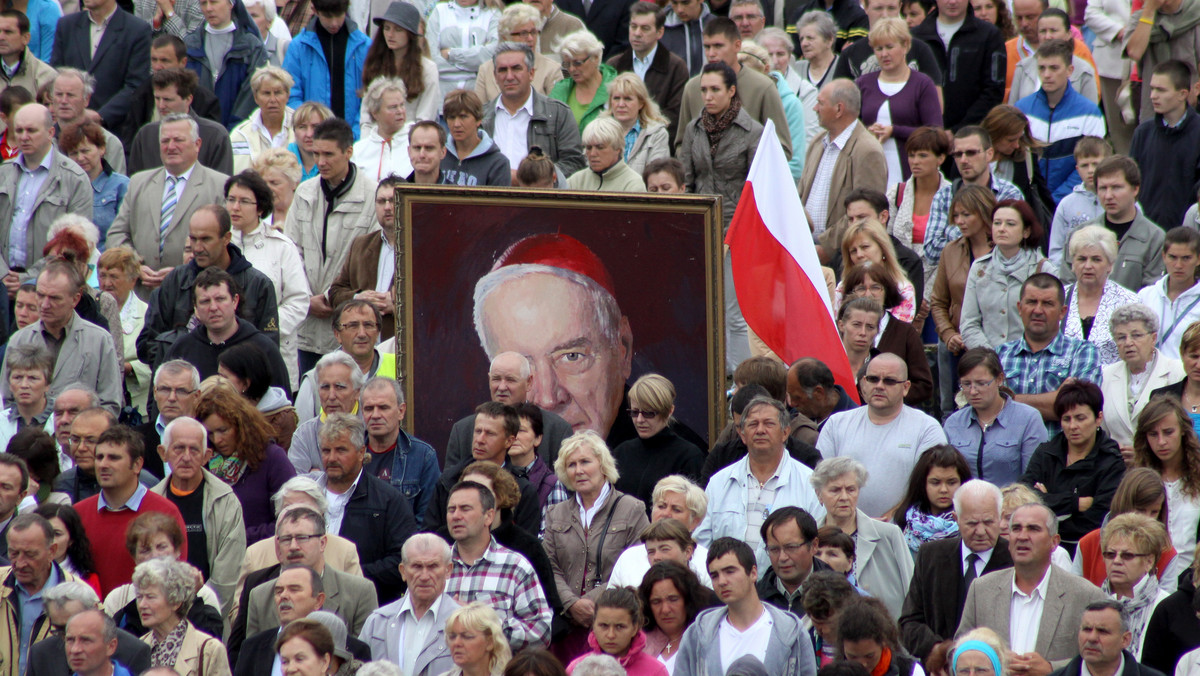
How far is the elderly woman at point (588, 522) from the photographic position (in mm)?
10117

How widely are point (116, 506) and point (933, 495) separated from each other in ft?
14.0

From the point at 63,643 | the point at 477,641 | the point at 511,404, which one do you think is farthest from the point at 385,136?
the point at 477,641

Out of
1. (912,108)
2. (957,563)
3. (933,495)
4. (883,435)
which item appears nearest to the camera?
(957,563)

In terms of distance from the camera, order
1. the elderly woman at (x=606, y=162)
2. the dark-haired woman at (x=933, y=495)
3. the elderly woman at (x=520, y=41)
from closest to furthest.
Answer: the dark-haired woman at (x=933, y=495) → the elderly woman at (x=606, y=162) → the elderly woman at (x=520, y=41)

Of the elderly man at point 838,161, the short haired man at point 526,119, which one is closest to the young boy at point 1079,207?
the elderly man at point 838,161

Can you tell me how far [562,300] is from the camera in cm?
1238

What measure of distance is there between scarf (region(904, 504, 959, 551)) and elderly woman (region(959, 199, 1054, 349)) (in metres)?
2.78

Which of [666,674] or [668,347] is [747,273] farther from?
[666,674]

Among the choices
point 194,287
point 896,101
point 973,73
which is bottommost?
point 194,287

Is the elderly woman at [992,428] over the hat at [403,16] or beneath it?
beneath

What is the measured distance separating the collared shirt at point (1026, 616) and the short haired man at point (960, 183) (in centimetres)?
496

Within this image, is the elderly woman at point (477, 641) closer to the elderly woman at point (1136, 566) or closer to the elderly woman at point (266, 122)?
the elderly woman at point (1136, 566)

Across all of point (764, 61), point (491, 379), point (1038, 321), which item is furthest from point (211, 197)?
point (1038, 321)

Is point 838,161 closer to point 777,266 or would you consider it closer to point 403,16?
point 777,266
